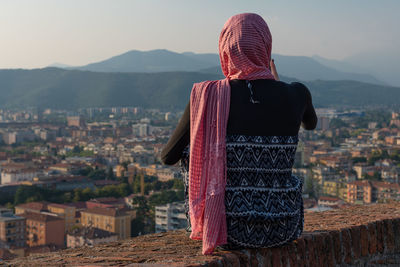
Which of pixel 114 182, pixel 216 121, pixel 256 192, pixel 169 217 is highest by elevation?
pixel 216 121

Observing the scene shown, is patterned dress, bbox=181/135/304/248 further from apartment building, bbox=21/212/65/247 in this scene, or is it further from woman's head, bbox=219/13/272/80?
apartment building, bbox=21/212/65/247

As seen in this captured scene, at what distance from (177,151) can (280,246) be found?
0.97 feet

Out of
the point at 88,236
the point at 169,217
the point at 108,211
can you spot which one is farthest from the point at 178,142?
the point at 108,211

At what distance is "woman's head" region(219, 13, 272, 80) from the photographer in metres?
1.32

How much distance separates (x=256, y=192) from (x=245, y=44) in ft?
0.99

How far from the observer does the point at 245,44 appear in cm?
131

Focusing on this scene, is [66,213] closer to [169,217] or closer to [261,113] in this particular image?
[169,217]

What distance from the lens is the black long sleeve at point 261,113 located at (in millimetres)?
1297

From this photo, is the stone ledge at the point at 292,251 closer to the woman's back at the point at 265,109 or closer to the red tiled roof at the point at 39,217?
the woman's back at the point at 265,109

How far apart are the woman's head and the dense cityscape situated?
303 cm

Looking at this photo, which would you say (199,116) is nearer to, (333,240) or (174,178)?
(333,240)

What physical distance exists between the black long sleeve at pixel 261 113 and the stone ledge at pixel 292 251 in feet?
0.72

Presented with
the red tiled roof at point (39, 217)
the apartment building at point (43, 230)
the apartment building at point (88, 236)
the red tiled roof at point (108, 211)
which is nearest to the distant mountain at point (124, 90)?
the red tiled roof at point (108, 211)

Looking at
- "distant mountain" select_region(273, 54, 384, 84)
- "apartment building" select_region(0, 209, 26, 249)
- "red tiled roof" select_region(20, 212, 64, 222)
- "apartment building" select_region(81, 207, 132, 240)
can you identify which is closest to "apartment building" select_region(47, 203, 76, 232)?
"apartment building" select_region(81, 207, 132, 240)
